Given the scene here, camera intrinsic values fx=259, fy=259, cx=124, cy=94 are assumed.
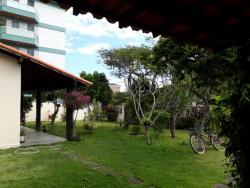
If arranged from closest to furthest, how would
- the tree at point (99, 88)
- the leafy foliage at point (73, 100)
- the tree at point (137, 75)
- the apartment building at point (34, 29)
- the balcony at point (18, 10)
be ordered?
the leafy foliage at point (73, 100), the tree at point (137, 75), the tree at point (99, 88), the balcony at point (18, 10), the apartment building at point (34, 29)

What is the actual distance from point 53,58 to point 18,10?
794cm

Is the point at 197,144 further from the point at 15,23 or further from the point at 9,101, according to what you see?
the point at 15,23

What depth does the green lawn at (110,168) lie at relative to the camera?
5.48 m

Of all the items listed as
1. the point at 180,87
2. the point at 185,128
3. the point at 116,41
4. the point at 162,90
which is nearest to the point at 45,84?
the point at 116,41

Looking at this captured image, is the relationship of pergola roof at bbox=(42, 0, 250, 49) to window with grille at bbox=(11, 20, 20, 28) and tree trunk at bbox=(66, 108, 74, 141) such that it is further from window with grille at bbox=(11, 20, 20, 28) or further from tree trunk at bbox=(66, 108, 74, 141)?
window with grille at bbox=(11, 20, 20, 28)

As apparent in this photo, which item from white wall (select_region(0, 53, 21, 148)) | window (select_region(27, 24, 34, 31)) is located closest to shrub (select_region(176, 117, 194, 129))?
white wall (select_region(0, 53, 21, 148))

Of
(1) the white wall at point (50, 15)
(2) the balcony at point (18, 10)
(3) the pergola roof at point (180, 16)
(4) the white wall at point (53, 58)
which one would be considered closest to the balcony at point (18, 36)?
(2) the balcony at point (18, 10)

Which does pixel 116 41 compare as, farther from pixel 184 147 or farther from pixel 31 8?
pixel 31 8

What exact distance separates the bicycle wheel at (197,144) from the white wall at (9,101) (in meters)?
6.54

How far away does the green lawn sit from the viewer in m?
A: 5.48

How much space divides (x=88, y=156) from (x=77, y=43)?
3144cm

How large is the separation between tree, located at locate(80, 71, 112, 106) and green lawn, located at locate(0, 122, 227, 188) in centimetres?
1262

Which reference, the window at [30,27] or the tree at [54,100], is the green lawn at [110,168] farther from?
the window at [30,27]

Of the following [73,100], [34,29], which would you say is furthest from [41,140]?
[34,29]
